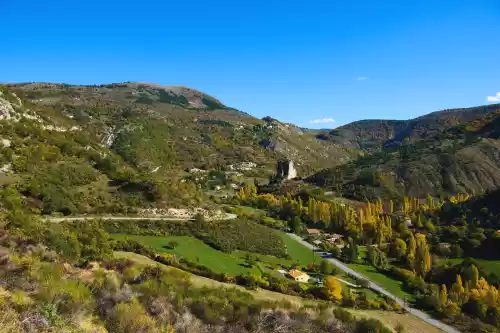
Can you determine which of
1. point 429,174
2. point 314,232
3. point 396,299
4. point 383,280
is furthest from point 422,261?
point 429,174

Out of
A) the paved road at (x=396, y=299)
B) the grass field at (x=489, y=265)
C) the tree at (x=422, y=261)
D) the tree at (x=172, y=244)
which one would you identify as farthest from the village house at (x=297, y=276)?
the grass field at (x=489, y=265)

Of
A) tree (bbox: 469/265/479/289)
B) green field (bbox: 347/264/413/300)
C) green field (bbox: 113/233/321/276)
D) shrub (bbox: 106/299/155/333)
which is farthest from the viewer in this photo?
tree (bbox: 469/265/479/289)

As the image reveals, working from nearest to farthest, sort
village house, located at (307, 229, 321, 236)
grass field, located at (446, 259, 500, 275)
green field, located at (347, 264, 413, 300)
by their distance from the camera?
green field, located at (347, 264, 413, 300) < grass field, located at (446, 259, 500, 275) < village house, located at (307, 229, 321, 236)

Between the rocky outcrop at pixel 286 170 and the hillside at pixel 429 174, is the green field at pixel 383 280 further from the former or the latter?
the rocky outcrop at pixel 286 170

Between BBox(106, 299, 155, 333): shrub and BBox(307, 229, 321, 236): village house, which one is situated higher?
BBox(106, 299, 155, 333): shrub

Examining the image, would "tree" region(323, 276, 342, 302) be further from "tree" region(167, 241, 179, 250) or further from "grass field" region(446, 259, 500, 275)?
"grass field" region(446, 259, 500, 275)

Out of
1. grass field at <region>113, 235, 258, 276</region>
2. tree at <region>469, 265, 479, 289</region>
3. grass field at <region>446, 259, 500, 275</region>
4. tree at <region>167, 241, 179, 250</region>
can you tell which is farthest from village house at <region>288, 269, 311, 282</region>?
grass field at <region>446, 259, 500, 275</region>

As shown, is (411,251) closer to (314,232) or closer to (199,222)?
(314,232)

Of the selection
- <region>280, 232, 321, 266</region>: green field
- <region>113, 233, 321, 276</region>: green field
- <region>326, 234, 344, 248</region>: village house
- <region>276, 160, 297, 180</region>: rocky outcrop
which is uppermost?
<region>276, 160, 297, 180</region>: rocky outcrop
